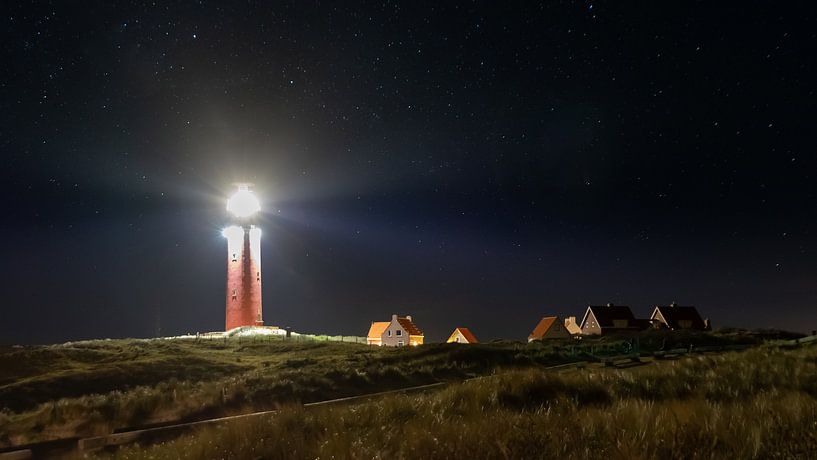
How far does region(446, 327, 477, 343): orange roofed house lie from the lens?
67.1 metres

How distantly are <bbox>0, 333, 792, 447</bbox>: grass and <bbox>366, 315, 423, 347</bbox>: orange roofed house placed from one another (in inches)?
852

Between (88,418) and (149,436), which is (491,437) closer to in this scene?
(149,436)

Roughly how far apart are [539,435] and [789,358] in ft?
41.6

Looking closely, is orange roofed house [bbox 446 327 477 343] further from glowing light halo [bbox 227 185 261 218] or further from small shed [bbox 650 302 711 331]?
glowing light halo [bbox 227 185 261 218]

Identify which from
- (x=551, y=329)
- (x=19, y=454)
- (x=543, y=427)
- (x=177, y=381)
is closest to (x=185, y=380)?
(x=177, y=381)

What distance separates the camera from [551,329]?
2485 inches

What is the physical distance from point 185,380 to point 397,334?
4134 cm

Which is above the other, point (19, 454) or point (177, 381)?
point (177, 381)

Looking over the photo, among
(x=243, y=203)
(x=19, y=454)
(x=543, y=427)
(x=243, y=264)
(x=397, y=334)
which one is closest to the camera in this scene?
(x=543, y=427)

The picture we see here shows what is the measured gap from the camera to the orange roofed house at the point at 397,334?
67.6 meters

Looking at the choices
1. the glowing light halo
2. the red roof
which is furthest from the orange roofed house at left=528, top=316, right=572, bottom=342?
the glowing light halo

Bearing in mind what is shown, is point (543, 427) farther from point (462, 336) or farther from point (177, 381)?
point (462, 336)

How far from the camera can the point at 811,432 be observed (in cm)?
507

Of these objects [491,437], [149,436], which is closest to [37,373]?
[149,436]
